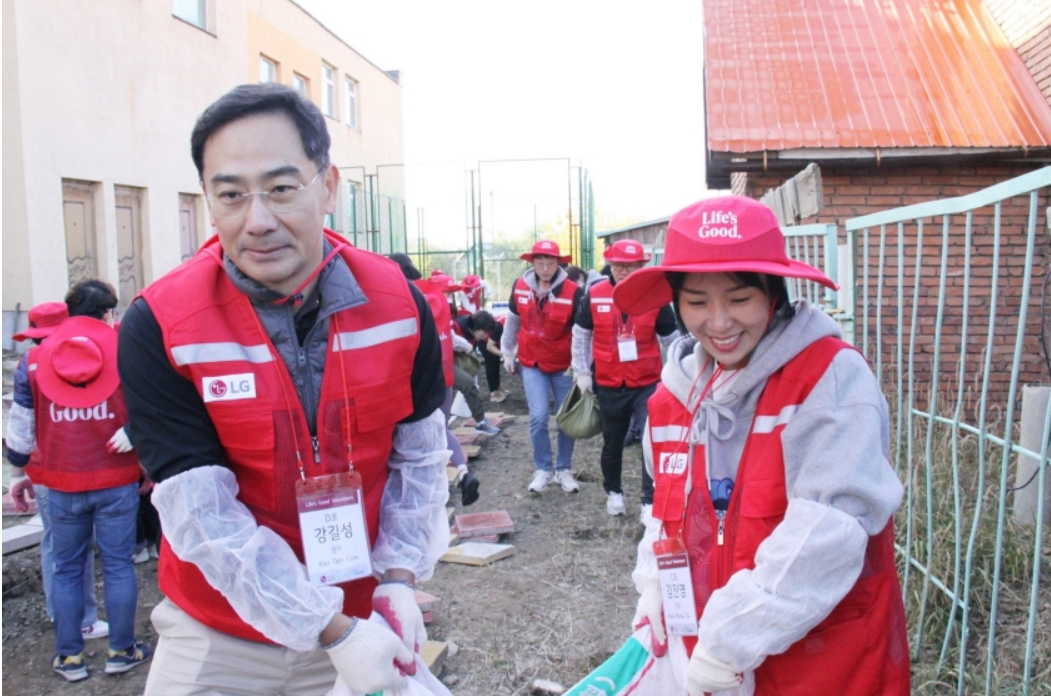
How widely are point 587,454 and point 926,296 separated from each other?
3.67 meters

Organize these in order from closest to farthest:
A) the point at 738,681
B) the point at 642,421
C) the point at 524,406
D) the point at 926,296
→ 1. the point at 738,681
2. the point at 642,421
3. the point at 926,296
4. the point at 524,406

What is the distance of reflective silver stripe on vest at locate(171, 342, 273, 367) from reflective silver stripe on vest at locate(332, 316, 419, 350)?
0.18 meters

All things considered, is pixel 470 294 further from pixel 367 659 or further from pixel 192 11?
pixel 367 659

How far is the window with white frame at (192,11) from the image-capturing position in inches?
596

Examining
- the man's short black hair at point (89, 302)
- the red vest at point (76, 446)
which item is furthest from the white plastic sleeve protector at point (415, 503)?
the man's short black hair at point (89, 302)

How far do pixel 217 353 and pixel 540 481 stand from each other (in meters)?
5.69

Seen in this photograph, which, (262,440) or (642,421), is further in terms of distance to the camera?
(642,421)

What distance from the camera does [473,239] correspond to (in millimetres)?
18484

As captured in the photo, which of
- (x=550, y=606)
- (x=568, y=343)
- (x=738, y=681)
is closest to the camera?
(x=738, y=681)

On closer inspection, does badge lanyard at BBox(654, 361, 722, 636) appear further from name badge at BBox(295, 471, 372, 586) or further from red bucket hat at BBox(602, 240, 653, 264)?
red bucket hat at BBox(602, 240, 653, 264)

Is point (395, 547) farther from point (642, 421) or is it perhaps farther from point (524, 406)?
point (524, 406)

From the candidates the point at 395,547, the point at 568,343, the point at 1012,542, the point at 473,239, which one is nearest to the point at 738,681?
the point at 395,547

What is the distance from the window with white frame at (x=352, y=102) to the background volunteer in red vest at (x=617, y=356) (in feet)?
64.6

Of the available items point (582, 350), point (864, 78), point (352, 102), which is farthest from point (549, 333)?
point (352, 102)
